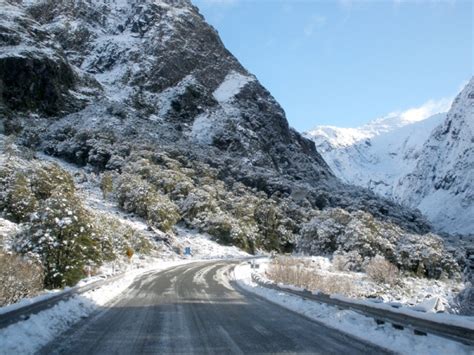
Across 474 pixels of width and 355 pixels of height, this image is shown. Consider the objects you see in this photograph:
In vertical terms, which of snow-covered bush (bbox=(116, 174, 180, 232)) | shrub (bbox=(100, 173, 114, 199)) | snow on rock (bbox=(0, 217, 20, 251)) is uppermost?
shrub (bbox=(100, 173, 114, 199))

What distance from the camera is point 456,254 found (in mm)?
78438

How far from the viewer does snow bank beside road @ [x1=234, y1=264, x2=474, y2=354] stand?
8.28 m

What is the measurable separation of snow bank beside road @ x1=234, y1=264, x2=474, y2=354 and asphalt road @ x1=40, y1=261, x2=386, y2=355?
373 mm

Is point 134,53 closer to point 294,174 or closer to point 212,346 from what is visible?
point 294,174

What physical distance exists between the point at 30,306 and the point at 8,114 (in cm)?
11174

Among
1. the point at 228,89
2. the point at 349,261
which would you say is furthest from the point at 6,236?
the point at 228,89

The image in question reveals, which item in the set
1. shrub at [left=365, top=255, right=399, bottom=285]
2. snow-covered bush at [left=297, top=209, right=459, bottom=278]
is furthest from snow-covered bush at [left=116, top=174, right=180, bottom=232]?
shrub at [left=365, top=255, right=399, bottom=285]

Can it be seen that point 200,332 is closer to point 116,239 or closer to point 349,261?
point 116,239

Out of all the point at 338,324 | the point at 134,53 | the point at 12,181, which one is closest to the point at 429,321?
the point at 338,324

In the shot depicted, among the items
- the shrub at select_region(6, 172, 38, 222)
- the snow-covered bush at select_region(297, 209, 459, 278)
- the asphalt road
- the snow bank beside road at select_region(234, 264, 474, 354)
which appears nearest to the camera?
the snow bank beside road at select_region(234, 264, 474, 354)

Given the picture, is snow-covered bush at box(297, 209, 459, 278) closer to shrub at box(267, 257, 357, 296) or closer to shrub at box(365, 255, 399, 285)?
shrub at box(365, 255, 399, 285)

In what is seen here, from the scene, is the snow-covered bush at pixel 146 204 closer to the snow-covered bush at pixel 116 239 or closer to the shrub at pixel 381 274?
the snow-covered bush at pixel 116 239

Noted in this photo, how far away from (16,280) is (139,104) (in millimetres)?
141817

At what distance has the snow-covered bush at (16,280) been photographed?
644 inches
